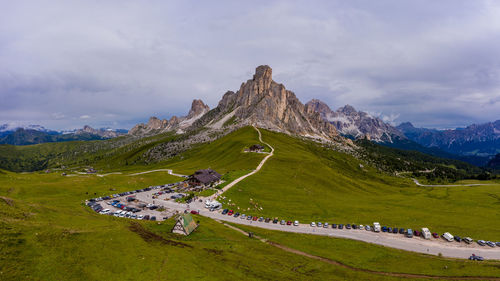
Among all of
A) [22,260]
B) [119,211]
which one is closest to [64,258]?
[22,260]

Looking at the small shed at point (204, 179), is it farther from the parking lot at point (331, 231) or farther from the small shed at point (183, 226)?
the small shed at point (183, 226)

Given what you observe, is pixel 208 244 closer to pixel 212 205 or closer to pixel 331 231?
pixel 212 205

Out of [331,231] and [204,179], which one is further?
[204,179]

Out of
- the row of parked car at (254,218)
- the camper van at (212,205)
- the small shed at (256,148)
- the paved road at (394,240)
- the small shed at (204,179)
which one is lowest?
the paved road at (394,240)

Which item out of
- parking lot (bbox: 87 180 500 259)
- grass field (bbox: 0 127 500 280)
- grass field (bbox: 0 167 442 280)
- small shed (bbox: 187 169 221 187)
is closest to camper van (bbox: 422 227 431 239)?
parking lot (bbox: 87 180 500 259)

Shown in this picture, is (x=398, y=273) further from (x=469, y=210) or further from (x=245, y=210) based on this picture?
(x=469, y=210)

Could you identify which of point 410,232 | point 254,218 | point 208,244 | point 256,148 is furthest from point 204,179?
point 410,232

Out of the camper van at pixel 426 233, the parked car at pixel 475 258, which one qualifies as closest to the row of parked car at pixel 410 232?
the camper van at pixel 426 233

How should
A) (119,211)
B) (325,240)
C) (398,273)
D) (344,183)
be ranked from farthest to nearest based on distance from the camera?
(344,183), (119,211), (325,240), (398,273)
